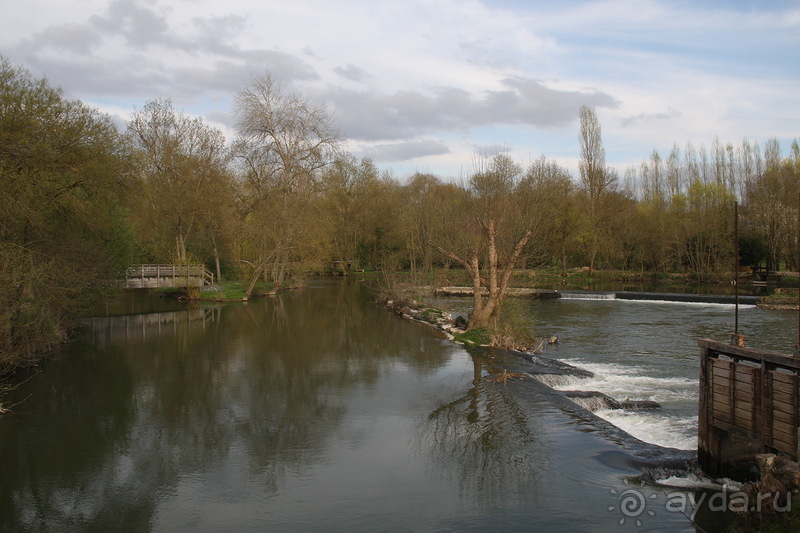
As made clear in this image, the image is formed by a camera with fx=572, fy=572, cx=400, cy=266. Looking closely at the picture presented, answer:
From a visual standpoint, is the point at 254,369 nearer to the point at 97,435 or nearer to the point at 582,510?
the point at 97,435

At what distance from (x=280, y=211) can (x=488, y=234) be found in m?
19.8

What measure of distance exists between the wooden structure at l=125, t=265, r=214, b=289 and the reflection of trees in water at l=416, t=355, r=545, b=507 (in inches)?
987

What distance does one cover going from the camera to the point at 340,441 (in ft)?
33.2

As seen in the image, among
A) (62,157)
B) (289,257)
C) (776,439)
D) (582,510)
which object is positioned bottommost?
(582,510)

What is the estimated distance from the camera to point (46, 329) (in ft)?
55.1

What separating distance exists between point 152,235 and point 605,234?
37.2m

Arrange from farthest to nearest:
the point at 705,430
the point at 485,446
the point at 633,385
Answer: the point at 633,385 → the point at 485,446 → the point at 705,430

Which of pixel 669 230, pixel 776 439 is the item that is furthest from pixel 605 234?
pixel 776 439

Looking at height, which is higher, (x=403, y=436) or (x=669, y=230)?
(x=669, y=230)

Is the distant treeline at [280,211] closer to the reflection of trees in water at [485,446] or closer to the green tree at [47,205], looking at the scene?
the green tree at [47,205]

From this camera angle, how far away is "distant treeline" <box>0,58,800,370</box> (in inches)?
629

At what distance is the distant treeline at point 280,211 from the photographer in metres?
16.0

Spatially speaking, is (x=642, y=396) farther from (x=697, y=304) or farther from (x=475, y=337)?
(x=697, y=304)

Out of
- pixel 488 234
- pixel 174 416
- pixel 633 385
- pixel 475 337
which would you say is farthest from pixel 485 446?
pixel 488 234
